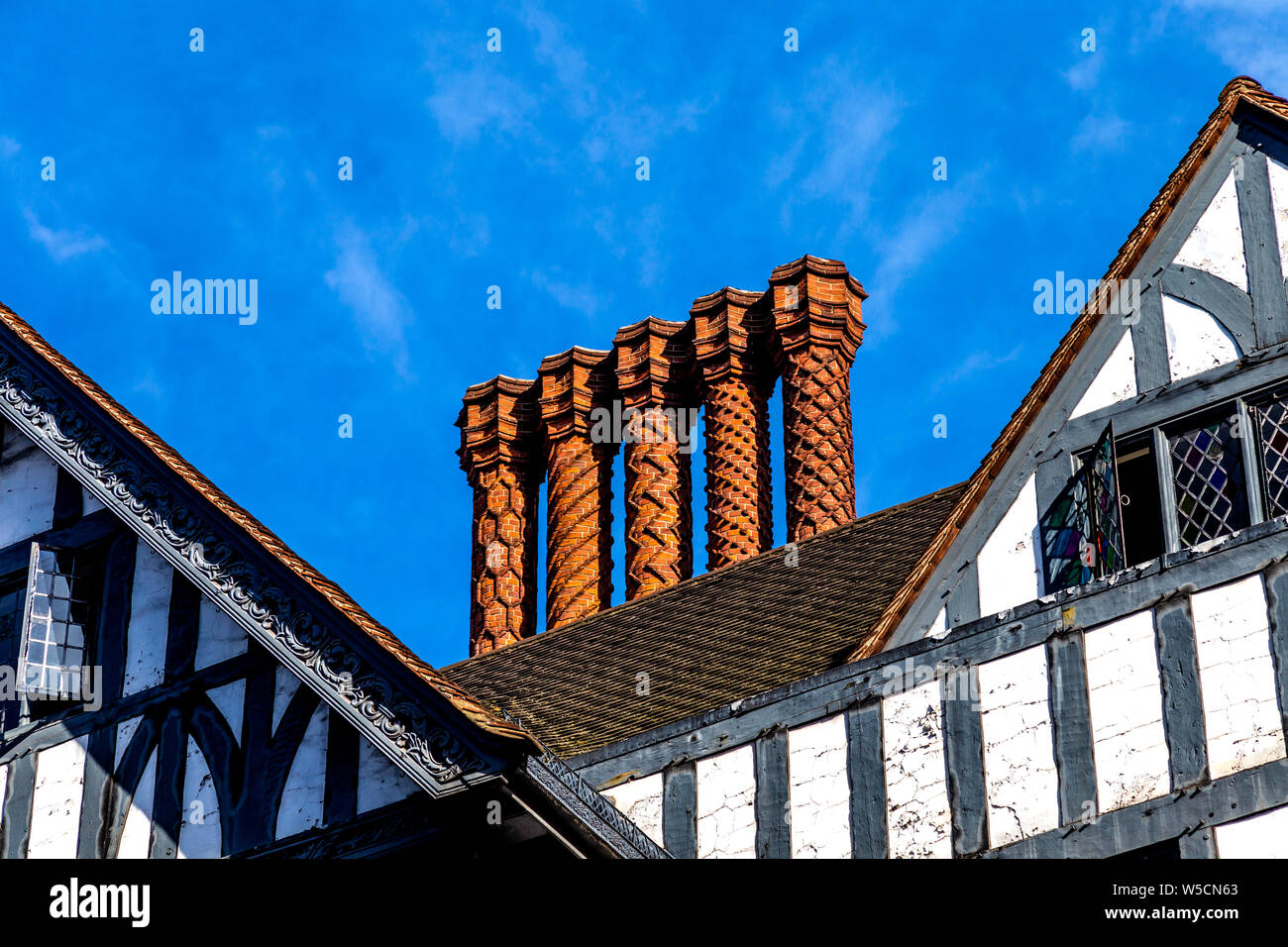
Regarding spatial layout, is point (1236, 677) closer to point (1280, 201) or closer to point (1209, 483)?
point (1209, 483)

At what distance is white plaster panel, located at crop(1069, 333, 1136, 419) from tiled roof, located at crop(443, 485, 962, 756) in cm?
209

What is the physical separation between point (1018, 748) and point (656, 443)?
44.0 ft

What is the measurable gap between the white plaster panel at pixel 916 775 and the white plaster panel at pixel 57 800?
172 inches

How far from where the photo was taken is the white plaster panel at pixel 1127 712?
10.1 metres

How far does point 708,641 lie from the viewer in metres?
16.0

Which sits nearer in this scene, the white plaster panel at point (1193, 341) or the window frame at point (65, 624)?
the window frame at point (65, 624)

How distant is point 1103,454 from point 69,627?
6.03 meters

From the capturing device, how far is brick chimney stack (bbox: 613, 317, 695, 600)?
23.2 metres

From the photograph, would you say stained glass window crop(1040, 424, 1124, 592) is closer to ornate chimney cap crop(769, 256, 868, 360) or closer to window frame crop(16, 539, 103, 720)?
window frame crop(16, 539, 103, 720)

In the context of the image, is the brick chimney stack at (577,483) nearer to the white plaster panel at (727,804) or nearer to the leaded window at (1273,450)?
the white plaster panel at (727,804)

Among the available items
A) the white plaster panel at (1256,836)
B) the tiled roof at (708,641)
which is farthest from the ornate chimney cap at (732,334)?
the white plaster panel at (1256,836)

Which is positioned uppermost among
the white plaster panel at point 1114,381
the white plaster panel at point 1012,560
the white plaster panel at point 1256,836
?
the white plaster panel at point 1114,381
